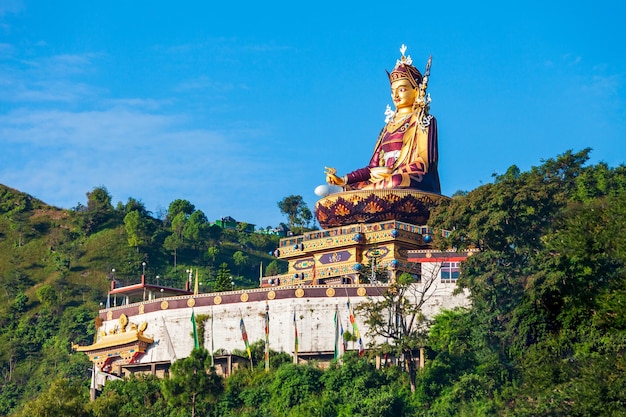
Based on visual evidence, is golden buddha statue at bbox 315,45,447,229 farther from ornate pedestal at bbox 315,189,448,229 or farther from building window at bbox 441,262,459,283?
building window at bbox 441,262,459,283

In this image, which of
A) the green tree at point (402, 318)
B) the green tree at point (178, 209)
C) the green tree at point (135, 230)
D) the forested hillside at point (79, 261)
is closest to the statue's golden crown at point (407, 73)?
the green tree at point (402, 318)

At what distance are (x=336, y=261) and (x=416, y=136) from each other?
6.09 metres

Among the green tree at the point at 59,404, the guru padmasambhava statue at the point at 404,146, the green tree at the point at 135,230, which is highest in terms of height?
the green tree at the point at 135,230

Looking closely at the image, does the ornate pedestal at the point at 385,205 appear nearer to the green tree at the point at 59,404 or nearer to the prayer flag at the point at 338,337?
the prayer flag at the point at 338,337

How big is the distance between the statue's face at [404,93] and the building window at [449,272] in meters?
9.56

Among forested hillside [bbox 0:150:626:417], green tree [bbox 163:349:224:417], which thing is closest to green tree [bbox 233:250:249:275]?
forested hillside [bbox 0:150:626:417]

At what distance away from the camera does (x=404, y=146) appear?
47031 millimetres

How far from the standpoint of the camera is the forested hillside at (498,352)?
32000 millimetres

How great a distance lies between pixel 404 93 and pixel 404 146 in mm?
2254

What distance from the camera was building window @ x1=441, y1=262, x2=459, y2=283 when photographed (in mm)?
40062

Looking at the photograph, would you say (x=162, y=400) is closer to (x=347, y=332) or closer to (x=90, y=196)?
(x=347, y=332)

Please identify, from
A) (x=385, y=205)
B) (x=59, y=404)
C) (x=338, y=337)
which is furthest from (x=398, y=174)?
(x=59, y=404)

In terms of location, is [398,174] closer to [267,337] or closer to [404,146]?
[404,146]

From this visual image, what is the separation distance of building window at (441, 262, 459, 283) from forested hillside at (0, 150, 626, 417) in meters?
1.50
